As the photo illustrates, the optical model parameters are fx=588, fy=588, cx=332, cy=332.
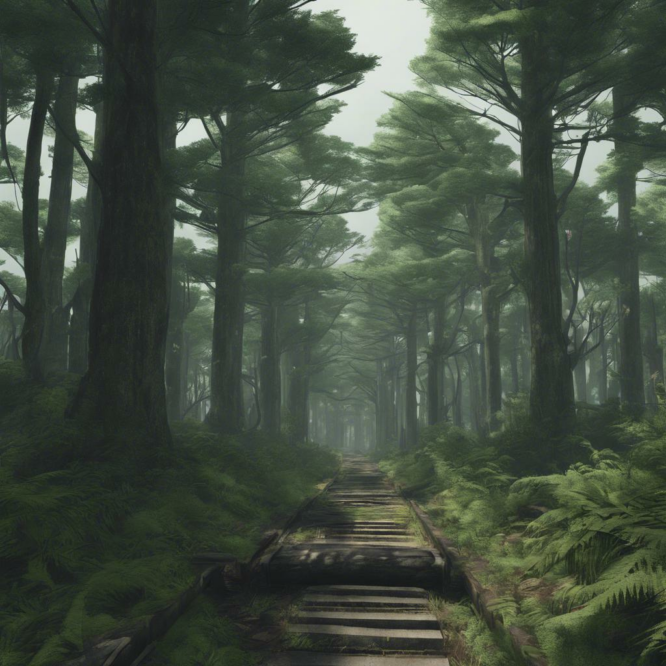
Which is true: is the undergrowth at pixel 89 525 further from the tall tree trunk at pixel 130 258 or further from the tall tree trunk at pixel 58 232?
the tall tree trunk at pixel 58 232

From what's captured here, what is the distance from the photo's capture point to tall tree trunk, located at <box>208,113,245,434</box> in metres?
16.3

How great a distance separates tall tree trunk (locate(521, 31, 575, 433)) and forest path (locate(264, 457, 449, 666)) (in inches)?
186

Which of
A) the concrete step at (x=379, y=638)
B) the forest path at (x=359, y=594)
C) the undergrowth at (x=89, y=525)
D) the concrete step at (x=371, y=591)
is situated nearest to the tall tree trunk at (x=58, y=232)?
the undergrowth at (x=89, y=525)

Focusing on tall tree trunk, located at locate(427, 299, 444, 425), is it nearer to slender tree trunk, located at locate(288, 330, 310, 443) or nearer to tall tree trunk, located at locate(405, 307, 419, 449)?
tall tree trunk, located at locate(405, 307, 419, 449)

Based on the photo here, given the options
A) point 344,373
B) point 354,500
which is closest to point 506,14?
point 354,500

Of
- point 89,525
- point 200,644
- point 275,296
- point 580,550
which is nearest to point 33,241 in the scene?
point 89,525

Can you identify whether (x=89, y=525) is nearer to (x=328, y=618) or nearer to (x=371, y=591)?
(x=328, y=618)

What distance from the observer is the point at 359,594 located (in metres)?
5.39

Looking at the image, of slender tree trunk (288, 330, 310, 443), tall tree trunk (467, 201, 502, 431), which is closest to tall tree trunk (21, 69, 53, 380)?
tall tree trunk (467, 201, 502, 431)

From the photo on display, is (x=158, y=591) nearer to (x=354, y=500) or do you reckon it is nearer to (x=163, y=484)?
(x=163, y=484)

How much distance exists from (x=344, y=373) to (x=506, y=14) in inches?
1559

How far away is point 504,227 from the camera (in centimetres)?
2103

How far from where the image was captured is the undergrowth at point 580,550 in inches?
133

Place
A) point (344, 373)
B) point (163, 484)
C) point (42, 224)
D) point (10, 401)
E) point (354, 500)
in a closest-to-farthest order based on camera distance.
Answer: point (163, 484) < point (10, 401) < point (354, 500) < point (42, 224) < point (344, 373)
